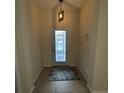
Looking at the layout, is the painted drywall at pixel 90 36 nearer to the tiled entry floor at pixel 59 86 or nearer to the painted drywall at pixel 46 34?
the tiled entry floor at pixel 59 86

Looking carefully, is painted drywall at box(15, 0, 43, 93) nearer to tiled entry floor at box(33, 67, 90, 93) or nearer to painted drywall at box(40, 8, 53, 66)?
tiled entry floor at box(33, 67, 90, 93)

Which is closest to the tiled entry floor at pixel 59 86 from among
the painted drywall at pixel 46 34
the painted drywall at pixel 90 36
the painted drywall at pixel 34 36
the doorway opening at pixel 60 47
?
the painted drywall at pixel 90 36

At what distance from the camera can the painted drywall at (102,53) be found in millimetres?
3902

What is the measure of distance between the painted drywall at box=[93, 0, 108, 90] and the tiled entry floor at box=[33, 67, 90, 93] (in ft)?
1.79

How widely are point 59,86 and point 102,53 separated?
181cm

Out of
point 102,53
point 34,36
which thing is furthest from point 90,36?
point 34,36

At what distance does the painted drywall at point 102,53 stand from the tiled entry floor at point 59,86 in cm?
55

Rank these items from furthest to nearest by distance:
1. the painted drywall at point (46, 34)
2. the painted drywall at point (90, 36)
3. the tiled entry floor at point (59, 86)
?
the painted drywall at point (46, 34) < the tiled entry floor at point (59, 86) < the painted drywall at point (90, 36)

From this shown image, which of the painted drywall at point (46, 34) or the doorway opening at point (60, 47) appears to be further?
the doorway opening at point (60, 47)

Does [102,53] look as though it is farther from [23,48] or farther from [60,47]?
[60,47]

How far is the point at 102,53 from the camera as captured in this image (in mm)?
4141

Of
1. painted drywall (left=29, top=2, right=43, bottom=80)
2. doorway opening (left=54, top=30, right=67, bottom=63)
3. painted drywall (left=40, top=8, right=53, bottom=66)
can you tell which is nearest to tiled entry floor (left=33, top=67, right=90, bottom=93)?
painted drywall (left=29, top=2, right=43, bottom=80)

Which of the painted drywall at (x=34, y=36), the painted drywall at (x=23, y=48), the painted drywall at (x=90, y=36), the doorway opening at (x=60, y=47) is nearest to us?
the painted drywall at (x=23, y=48)

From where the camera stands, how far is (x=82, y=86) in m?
5.07
